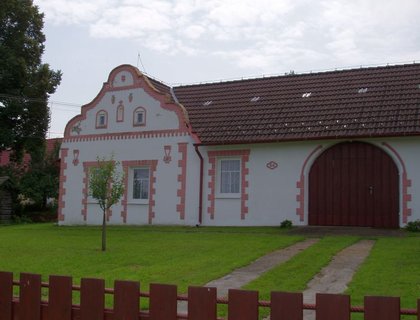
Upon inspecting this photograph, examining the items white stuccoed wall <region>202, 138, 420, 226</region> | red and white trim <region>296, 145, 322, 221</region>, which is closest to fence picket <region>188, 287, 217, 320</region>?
white stuccoed wall <region>202, 138, 420, 226</region>

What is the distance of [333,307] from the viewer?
13.1ft

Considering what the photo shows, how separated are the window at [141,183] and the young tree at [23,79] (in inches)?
488

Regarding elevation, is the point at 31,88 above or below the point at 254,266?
above

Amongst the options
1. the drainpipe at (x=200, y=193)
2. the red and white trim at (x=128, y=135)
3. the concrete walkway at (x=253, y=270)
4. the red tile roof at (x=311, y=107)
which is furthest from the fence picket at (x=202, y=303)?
the red and white trim at (x=128, y=135)

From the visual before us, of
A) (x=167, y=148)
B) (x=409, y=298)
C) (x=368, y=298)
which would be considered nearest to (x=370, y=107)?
(x=167, y=148)

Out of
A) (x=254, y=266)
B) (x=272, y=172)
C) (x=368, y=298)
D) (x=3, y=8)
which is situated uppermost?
(x=3, y=8)

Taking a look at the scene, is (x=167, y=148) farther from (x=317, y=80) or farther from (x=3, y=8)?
(x=3, y=8)

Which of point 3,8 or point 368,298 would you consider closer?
point 368,298

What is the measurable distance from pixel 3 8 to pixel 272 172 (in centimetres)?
2065

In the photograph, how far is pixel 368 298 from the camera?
3.91 m

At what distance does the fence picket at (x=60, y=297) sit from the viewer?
4.88m

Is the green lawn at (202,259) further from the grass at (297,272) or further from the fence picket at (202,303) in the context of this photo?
the fence picket at (202,303)

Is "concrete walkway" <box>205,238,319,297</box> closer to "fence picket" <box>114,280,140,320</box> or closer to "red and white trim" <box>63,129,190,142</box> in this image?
"fence picket" <box>114,280,140,320</box>

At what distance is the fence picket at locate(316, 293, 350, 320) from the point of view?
3971 mm
